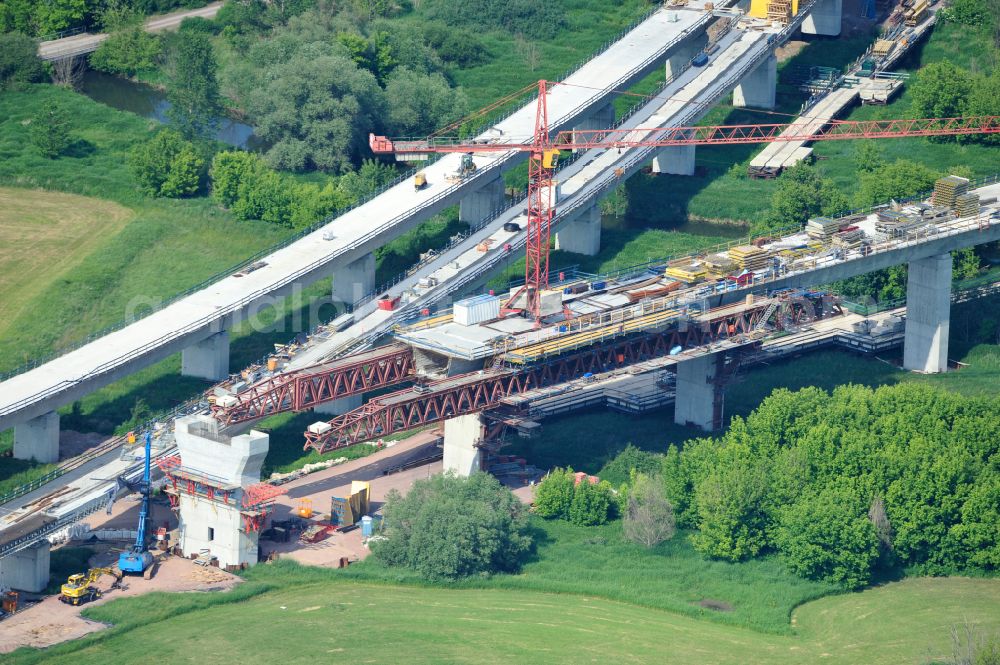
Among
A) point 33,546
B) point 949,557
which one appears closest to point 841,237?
point 949,557

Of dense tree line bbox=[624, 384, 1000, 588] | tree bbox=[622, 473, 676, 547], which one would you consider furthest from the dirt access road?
dense tree line bbox=[624, 384, 1000, 588]

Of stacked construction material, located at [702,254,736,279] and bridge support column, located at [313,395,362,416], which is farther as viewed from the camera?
stacked construction material, located at [702,254,736,279]

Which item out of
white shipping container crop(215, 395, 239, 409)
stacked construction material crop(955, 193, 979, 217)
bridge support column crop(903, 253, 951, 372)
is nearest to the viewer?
white shipping container crop(215, 395, 239, 409)

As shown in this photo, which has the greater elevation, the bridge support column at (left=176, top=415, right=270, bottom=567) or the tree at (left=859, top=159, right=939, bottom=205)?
the tree at (left=859, top=159, right=939, bottom=205)

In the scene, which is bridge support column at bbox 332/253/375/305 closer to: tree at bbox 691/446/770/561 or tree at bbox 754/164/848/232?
tree at bbox 754/164/848/232

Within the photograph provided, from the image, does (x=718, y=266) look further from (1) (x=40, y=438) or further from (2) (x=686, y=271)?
(1) (x=40, y=438)

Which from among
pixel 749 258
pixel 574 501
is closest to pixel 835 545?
pixel 574 501

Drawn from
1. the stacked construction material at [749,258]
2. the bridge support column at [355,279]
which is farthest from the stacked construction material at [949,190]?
the bridge support column at [355,279]
